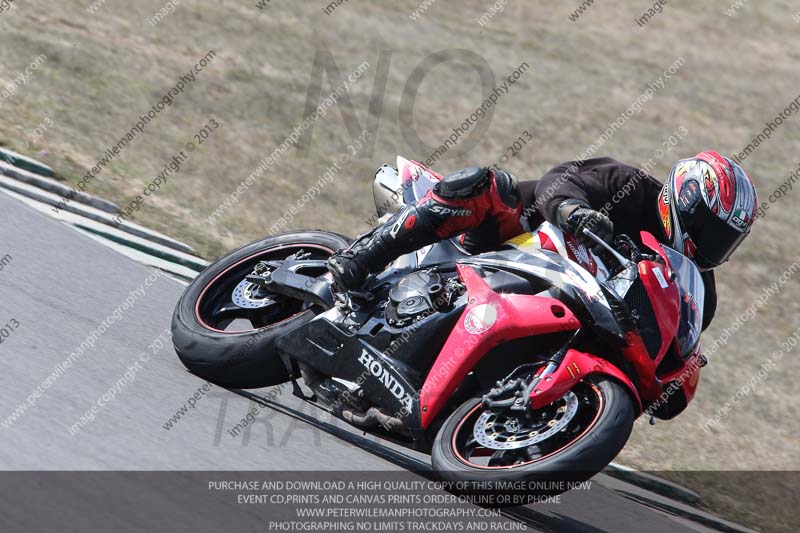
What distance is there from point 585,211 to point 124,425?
2129mm

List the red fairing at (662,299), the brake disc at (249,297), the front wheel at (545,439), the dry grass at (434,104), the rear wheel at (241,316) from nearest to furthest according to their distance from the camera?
the front wheel at (545,439), the red fairing at (662,299), the rear wheel at (241,316), the brake disc at (249,297), the dry grass at (434,104)

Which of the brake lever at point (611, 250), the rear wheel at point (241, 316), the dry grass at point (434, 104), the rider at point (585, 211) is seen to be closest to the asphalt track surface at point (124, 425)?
the rear wheel at point (241, 316)

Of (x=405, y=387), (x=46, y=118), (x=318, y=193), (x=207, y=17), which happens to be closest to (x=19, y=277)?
(x=405, y=387)

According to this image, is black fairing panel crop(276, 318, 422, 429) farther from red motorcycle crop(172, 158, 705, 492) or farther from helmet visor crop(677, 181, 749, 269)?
helmet visor crop(677, 181, 749, 269)

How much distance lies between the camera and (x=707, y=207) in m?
4.68

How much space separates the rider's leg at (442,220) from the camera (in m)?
5.00

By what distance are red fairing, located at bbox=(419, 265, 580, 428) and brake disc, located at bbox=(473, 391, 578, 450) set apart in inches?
10.6

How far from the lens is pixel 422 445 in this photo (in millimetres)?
4781

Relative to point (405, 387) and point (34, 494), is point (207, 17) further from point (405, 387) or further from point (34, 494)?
point (34, 494)

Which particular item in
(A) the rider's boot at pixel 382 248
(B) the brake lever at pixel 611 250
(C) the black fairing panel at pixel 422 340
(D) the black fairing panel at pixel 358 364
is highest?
(B) the brake lever at pixel 611 250

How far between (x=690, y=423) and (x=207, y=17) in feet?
32.7

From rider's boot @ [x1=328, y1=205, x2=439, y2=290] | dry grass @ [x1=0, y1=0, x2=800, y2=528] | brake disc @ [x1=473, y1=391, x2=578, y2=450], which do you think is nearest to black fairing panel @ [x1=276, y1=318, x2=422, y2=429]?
rider's boot @ [x1=328, y1=205, x2=439, y2=290]

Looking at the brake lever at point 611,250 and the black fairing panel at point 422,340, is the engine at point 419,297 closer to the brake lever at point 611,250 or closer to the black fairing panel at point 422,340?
the black fairing panel at point 422,340

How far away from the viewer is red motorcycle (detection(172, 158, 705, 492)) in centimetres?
436
